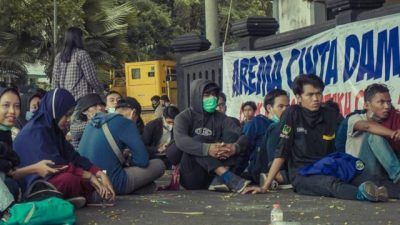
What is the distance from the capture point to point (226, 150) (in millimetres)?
8828

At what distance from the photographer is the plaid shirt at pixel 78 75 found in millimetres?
10939

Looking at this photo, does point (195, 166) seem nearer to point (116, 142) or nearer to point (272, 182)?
point (272, 182)

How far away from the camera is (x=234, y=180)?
8.75 meters

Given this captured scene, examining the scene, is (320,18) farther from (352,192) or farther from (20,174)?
(20,174)

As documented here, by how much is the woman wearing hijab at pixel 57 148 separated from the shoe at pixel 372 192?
89.7 inches

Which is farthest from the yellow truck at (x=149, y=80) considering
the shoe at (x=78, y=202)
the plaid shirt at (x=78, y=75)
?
the shoe at (x=78, y=202)

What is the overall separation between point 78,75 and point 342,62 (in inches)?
137

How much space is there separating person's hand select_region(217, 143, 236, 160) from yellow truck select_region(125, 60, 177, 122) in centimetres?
2011

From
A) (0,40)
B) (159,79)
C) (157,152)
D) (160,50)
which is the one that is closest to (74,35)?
(157,152)

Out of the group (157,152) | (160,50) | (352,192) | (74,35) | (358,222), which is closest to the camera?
(358,222)

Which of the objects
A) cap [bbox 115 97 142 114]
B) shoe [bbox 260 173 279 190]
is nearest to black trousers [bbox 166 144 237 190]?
shoe [bbox 260 173 279 190]

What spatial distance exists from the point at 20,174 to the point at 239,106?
7.44 m

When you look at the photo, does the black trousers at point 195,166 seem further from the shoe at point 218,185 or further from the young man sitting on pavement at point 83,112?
the young man sitting on pavement at point 83,112

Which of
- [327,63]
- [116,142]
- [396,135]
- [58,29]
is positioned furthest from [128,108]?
[58,29]
